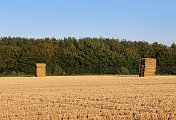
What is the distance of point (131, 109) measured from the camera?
7.38 m

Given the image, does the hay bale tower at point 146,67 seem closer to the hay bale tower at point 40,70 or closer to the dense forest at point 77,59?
the hay bale tower at point 40,70

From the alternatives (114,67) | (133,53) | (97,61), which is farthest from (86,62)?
(133,53)

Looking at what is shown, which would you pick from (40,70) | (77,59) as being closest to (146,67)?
(40,70)

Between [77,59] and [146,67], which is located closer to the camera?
[146,67]

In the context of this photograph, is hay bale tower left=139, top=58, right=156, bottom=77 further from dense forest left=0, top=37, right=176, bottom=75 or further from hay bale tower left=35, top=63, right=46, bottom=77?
dense forest left=0, top=37, right=176, bottom=75

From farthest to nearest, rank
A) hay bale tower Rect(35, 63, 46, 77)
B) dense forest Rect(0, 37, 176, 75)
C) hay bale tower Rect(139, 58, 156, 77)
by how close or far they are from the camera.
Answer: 1. dense forest Rect(0, 37, 176, 75)
2. hay bale tower Rect(35, 63, 46, 77)
3. hay bale tower Rect(139, 58, 156, 77)

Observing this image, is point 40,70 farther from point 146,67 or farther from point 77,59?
point 146,67

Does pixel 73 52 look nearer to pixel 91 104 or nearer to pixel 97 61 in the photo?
pixel 97 61

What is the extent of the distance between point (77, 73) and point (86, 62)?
7.41 feet

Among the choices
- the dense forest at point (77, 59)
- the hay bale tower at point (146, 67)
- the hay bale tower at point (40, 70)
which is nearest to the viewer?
the hay bale tower at point (146, 67)

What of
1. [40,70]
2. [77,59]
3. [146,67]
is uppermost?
[77,59]

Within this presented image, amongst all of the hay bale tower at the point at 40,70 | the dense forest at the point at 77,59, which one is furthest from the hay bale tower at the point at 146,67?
the dense forest at the point at 77,59

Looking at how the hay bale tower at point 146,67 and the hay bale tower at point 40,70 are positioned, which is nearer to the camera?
the hay bale tower at point 146,67

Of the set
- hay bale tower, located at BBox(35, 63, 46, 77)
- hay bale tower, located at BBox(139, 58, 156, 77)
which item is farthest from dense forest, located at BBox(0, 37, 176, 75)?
hay bale tower, located at BBox(139, 58, 156, 77)
